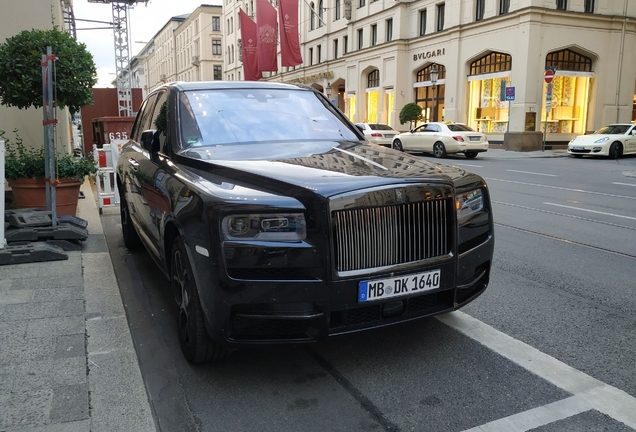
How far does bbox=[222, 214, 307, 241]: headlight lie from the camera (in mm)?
2982

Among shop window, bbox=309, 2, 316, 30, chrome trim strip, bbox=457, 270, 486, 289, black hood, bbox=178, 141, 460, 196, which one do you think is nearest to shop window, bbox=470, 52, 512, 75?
shop window, bbox=309, 2, 316, 30

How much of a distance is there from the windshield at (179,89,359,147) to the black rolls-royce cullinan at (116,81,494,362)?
228 mm

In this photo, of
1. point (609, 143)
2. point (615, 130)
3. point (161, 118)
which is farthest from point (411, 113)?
point (161, 118)

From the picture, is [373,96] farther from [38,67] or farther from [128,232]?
[128,232]

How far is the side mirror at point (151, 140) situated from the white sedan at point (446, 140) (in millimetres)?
18869

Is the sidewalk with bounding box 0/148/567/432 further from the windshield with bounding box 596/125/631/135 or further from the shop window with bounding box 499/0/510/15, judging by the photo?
the shop window with bounding box 499/0/510/15

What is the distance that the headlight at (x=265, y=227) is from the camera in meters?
2.98

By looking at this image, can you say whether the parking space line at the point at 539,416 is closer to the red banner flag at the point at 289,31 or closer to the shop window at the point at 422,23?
the red banner flag at the point at 289,31

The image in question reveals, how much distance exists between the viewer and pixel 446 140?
2233 centimetres

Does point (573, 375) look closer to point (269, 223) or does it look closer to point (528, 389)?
point (528, 389)

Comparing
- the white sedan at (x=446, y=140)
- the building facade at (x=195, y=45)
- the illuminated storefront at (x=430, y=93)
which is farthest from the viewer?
the building facade at (x=195, y=45)

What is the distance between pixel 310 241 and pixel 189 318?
1.05 m

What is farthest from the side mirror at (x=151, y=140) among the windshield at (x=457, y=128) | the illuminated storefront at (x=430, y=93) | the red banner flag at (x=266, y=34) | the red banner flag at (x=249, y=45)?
the red banner flag at (x=249, y=45)

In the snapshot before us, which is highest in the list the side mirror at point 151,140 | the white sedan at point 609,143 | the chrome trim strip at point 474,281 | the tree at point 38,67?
the tree at point 38,67
